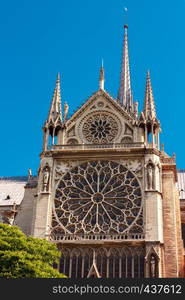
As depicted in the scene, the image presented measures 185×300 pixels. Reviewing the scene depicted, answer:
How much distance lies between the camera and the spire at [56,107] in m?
38.5

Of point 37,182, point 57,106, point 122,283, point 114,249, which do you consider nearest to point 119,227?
point 114,249

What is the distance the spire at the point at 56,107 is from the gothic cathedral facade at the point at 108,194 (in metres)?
0.09

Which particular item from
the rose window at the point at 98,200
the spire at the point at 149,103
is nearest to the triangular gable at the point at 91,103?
the spire at the point at 149,103

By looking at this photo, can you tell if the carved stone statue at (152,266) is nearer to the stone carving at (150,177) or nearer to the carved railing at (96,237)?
the carved railing at (96,237)

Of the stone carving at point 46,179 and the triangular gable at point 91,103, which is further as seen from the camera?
the triangular gable at point 91,103

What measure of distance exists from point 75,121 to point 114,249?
32.7ft

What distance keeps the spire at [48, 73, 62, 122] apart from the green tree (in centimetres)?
1343

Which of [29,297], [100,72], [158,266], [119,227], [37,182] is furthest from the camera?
[100,72]

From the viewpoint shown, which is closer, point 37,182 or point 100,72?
point 37,182

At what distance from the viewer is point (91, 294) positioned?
1466 centimetres

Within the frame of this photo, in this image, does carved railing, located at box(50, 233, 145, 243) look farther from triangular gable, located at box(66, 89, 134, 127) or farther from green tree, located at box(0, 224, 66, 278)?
triangular gable, located at box(66, 89, 134, 127)

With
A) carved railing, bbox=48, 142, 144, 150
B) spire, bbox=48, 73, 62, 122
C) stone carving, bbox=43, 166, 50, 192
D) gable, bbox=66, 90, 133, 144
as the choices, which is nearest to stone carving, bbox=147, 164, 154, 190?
carved railing, bbox=48, 142, 144, 150

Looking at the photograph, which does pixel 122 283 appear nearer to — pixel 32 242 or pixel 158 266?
pixel 32 242

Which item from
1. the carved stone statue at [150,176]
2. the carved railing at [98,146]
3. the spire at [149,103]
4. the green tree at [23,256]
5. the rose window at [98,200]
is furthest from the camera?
the spire at [149,103]
